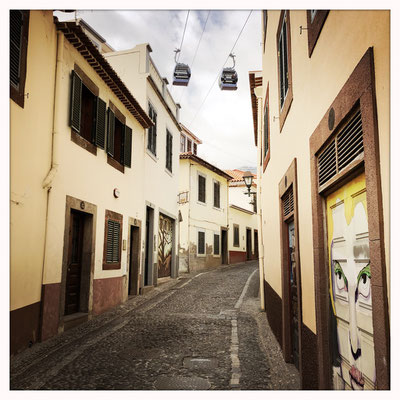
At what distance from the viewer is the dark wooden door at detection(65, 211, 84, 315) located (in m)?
8.50

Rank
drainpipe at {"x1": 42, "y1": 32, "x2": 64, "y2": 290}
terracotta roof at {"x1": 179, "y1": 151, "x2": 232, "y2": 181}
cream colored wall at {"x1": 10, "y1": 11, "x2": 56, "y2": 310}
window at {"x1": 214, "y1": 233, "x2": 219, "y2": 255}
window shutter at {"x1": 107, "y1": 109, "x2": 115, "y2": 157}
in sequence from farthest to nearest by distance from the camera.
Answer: window at {"x1": 214, "y1": 233, "x2": 219, "y2": 255} < terracotta roof at {"x1": 179, "y1": 151, "x2": 232, "y2": 181} < window shutter at {"x1": 107, "y1": 109, "x2": 115, "y2": 157} < drainpipe at {"x1": 42, "y1": 32, "x2": 64, "y2": 290} < cream colored wall at {"x1": 10, "y1": 11, "x2": 56, "y2": 310}

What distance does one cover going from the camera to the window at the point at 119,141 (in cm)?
1037

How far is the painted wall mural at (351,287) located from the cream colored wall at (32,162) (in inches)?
177

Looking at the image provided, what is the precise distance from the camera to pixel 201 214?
2305 centimetres

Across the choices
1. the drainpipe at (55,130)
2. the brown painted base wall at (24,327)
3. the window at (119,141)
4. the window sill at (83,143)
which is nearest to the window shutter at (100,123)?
the window sill at (83,143)

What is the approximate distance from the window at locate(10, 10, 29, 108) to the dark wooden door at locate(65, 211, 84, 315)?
311cm

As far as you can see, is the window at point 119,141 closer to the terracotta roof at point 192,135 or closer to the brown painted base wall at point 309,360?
the brown painted base wall at point 309,360

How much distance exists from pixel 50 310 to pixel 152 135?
8.16 m

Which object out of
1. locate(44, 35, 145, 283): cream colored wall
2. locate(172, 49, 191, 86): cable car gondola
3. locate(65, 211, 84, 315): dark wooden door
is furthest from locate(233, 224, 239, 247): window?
locate(65, 211, 84, 315): dark wooden door

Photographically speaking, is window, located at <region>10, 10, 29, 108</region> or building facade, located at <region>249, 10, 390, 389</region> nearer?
building facade, located at <region>249, 10, 390, 389</region>

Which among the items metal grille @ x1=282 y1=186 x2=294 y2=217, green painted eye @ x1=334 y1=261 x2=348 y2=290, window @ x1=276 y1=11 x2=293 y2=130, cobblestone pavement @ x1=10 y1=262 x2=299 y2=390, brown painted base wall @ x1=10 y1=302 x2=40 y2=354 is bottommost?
cobblestone pavement @ x1=10 y1=262 x2=299 y2=390

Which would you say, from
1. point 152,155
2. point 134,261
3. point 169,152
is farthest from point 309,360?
point 169,152

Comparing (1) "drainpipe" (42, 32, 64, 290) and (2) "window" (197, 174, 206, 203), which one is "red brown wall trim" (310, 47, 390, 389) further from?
(2) "window" (197, 174, 206, 203)
